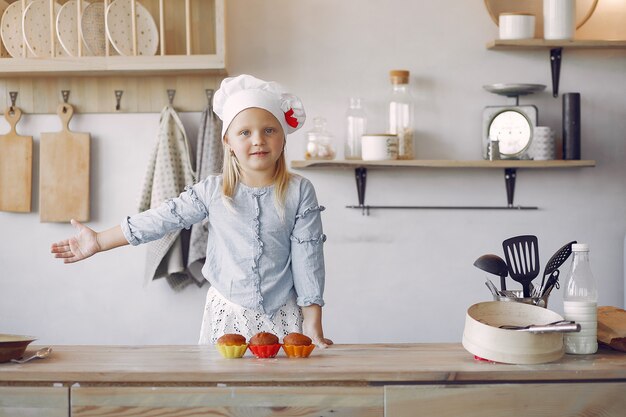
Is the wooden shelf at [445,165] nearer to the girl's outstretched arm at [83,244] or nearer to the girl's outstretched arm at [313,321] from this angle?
the girl's outstretched arm at [313,321]

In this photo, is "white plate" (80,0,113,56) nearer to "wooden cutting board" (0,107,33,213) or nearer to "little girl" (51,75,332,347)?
"wooden cutting board" (0,107,33,213)

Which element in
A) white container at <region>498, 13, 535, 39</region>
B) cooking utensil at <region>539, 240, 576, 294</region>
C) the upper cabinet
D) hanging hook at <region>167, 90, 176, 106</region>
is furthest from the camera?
hanging hook at <region>167, 90, 176, 106</region>

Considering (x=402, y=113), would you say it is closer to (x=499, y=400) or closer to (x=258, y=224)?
(x=258, y=224)

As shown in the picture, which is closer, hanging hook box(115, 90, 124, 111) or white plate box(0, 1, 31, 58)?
white plate box(0, 1, 31, 58)

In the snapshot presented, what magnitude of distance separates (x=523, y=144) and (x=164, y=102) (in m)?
1.41

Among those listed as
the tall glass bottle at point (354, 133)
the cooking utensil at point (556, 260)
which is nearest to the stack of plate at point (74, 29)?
the tall glass bottle at point (354, 133)

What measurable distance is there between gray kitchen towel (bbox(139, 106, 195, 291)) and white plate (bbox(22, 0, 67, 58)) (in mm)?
503

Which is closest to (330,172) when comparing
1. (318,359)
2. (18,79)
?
(18,79)

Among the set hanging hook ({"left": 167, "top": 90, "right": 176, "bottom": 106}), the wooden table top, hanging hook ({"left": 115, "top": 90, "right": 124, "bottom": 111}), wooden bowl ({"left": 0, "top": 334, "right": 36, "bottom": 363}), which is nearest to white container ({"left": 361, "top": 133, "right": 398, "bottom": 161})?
hanging hook ({"left": 167, "top": 90, "right": 176, "bottom": 106})

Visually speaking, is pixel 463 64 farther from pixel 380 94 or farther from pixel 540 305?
pixel 540 305

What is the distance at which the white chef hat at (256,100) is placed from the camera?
2.17 m

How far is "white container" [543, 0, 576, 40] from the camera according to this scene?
123 inches

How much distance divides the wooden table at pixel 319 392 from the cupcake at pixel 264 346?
0.12 meters

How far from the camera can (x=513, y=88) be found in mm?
3129
